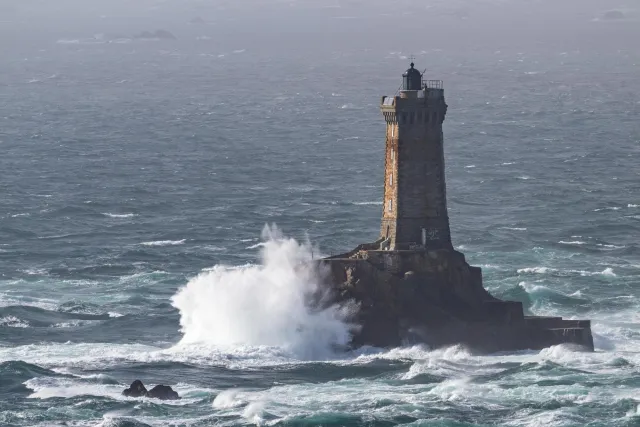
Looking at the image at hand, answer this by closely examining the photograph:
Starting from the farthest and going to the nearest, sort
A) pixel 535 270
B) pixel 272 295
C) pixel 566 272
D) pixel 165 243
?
1. pixel 165 243
2. pixel 535 270
3. pixel 566 272
4. pixel 272 295

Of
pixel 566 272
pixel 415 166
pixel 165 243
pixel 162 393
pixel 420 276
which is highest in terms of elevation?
pixel 415 166

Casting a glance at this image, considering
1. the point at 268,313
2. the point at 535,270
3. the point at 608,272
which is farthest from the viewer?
the point at 535,270

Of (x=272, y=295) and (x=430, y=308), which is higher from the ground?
(x=272, y=295)

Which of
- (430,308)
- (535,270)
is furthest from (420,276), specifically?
(535,270)

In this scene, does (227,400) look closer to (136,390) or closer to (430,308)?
(136,390)

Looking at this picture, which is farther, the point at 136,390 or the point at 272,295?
the point at 272,295

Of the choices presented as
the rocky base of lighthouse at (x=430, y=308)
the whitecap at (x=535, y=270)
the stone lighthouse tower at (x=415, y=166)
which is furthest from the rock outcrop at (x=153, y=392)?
the whitecap at (x=535, y=270)

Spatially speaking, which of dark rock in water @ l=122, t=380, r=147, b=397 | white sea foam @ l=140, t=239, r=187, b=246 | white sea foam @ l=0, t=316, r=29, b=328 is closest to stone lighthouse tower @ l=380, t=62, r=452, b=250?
dark rock in water @ l=122, t=380, r=147, b=397
